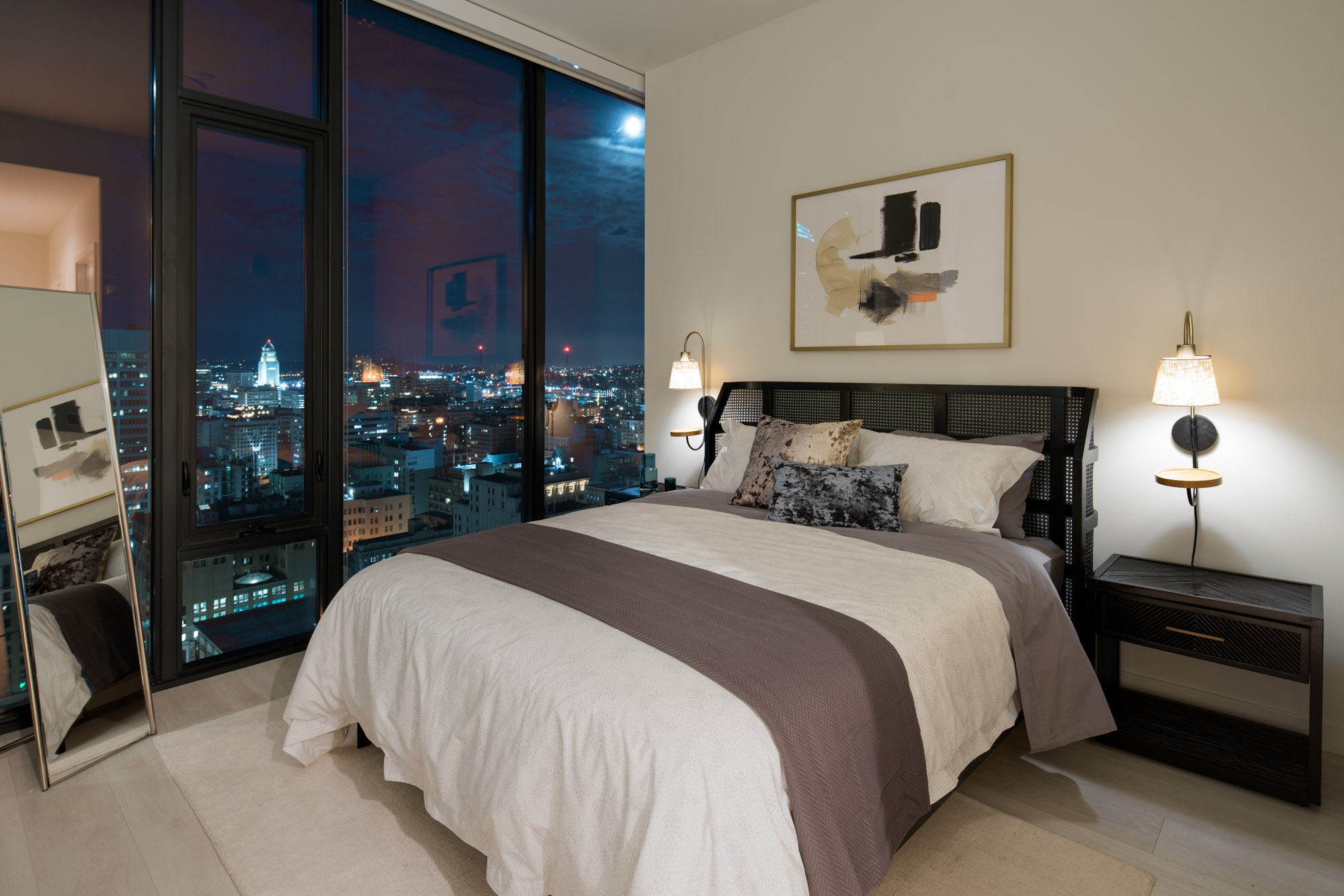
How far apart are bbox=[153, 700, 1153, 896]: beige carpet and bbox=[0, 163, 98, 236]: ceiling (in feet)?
6.29

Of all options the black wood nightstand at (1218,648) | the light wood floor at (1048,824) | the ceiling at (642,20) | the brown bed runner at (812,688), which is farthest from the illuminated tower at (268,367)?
the black wood nightstand at (1218,648)

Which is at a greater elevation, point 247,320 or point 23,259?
point 23,259

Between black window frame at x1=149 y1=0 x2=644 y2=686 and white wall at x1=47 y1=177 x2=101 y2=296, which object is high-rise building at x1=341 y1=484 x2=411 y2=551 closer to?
black window frame at x1=149 y1=0 x2=644 y2=686

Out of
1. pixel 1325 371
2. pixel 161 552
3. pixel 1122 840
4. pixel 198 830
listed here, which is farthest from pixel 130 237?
pixel 1325 371

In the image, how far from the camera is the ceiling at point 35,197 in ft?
8.23

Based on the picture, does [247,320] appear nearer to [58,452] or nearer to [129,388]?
[129,388]

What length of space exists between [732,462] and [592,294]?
159 cm

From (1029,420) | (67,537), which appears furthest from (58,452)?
(1029,420)

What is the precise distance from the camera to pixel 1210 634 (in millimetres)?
2281

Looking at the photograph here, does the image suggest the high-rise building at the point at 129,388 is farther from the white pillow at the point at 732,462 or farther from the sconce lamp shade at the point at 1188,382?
the sconce lamp shade at the point at 1188,382

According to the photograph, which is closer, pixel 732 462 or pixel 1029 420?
pixel 1029 420

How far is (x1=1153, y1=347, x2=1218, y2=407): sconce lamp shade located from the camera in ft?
7.95

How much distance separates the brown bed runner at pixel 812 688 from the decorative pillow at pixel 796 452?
1.06m

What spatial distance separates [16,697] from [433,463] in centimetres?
184
